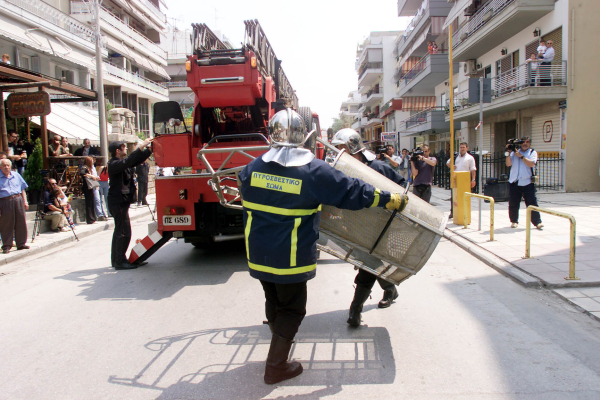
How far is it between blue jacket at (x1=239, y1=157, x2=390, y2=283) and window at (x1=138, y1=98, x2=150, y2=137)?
134 feet

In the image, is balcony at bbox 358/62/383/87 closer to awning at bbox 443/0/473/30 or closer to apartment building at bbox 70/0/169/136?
apartment building at bbox 70/0/169/136

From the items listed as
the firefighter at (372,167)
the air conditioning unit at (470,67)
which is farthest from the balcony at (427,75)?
the firefighter at (372,167)

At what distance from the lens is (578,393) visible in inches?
114

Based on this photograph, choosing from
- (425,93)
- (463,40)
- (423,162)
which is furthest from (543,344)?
(425,93)

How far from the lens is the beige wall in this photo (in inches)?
620

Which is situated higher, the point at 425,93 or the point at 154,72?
the point at 154,72

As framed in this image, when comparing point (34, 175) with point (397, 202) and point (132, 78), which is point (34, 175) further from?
point (132, 78)

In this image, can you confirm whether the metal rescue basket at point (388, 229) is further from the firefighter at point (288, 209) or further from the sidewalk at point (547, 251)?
the sidewalk at point (547, 251)

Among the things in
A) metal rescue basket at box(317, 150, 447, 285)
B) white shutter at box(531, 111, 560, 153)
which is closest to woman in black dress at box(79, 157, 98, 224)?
metal rescue basket at box(317, 150, 447, 285)

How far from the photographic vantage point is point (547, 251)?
22.2 ft

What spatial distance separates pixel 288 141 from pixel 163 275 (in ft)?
13.3

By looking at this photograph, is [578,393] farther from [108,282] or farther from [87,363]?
[108,282]

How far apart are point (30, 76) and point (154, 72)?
35340 millimetres

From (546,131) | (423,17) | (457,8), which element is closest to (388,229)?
(546,131)
